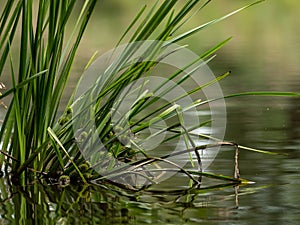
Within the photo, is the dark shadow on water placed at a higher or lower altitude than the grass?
lower

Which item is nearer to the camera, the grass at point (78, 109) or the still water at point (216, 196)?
the still water at point (216, 196)

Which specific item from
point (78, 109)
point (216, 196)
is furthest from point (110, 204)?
point (78, 109)

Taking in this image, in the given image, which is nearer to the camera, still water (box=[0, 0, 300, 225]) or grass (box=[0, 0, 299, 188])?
still water (box=[0, 0, 300, 225])

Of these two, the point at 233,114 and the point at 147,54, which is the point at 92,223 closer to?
the point at 147,54

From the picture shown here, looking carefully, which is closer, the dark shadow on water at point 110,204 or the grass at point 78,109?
the dark shadow on water at point 110,204

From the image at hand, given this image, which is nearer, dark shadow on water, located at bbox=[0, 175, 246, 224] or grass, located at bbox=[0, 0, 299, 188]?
dark shadow on water, located at bbox=[0, 175, 246, 224]

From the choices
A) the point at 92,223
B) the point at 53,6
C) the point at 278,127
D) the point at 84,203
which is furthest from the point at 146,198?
the point at 278,127

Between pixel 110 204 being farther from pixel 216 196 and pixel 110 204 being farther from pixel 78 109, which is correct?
pixel 78 109

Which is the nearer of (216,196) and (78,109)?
(216,196)

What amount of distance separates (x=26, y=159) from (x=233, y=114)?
5.68 feet

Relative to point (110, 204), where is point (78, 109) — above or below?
above

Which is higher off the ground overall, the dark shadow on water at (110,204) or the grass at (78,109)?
the grass at (78,109)

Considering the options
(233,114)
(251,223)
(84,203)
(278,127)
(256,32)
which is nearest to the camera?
(251,223)

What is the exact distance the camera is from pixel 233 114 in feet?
16.2
